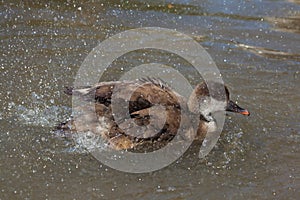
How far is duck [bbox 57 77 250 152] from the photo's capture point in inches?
199

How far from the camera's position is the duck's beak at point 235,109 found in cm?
551

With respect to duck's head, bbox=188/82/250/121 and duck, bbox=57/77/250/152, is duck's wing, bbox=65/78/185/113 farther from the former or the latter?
duck's head, bbox=188/82/250/121

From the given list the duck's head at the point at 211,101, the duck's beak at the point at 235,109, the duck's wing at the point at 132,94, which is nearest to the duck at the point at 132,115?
the duck's wing at the point at 132,94

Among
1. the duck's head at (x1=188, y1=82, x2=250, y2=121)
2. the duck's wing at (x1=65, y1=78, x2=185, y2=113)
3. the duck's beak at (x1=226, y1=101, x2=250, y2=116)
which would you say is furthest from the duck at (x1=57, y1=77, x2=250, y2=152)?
the duck's beak at (x1=226, y1=101, x2=250, y2=116)

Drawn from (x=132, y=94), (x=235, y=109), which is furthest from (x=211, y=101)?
(x=132, y=94)

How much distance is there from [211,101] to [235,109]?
0.25 metres

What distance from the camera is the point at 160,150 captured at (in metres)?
5.21

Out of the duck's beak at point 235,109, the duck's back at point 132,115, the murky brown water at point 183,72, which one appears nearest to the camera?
the murky brown water at point 183,72

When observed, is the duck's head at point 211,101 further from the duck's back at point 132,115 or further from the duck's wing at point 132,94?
the duck's back at point 132,115

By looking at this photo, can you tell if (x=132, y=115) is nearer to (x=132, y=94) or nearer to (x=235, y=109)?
(x=132, y=94)

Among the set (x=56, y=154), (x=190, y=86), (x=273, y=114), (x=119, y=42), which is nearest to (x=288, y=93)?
(x=273, y=114)

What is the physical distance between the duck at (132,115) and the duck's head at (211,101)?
254 millimetres

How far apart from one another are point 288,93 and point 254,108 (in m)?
0.56

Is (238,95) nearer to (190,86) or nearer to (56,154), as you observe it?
(190,86)
